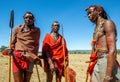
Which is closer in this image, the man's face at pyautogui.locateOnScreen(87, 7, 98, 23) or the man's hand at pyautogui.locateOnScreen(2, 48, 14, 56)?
the man's face at pyautogui.locateOnScreen(87, 7, 98, 23)

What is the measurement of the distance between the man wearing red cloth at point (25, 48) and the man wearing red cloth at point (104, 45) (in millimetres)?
3124

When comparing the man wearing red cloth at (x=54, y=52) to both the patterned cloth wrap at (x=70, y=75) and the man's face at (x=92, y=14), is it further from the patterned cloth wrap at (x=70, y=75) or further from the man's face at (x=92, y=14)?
the man's face at (x=92, y=14)

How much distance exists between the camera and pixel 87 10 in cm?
552

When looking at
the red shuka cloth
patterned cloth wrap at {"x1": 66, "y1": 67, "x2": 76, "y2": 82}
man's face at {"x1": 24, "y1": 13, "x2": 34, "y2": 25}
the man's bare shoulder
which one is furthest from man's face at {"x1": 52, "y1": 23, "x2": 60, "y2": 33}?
the man's bare shoulder

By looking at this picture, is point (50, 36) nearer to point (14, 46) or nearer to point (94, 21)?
point (14, 46)

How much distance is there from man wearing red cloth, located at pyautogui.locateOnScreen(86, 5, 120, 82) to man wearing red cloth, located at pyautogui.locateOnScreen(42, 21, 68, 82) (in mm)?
3845

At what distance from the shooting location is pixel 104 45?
5293 millimetres

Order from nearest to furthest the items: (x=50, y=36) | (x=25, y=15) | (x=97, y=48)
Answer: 1. (x=97, y=48)
2. (x=25, y=15)
3. (x=50, y=36)

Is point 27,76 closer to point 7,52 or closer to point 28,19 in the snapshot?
point 7,52

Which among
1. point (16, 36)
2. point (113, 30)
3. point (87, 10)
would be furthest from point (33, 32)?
point (113, 30)

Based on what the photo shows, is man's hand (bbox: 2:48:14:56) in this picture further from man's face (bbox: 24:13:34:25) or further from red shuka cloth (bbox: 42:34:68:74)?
red shuka cloth (bbox: 42:34:68:74)

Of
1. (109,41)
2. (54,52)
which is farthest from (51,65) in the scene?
(109,41)

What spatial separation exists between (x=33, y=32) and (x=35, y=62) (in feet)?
2.57

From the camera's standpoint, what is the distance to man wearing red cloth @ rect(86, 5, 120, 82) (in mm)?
5066
